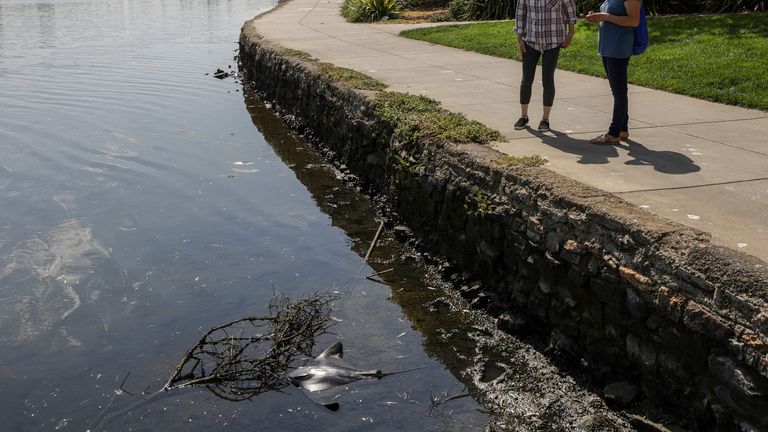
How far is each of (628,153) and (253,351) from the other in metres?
3.54

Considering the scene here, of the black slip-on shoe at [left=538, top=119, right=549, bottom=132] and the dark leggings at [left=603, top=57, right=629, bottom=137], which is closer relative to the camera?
the dark leggings at [left=603, top=57, right=629, bottom=137]

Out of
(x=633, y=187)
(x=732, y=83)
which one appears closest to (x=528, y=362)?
(x=633, y=187)

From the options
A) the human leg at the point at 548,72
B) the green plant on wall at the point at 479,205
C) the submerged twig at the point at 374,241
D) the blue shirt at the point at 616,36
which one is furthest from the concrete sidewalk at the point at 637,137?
the submerged twig at the point at 374,241

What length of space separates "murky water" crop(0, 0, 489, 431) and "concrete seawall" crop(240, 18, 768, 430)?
66 centimetres

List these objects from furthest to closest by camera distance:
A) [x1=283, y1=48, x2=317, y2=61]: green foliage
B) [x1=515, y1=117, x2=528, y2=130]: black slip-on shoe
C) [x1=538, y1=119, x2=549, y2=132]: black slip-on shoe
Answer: [x1=283, y1=48, x2=317, y2=61]: green foliage, [x1=515, y1=117, x2=528, y2=130]: black slip-on shoe, [x1=538, y1=119, x2=549, y2=132]: black slip-on shoe

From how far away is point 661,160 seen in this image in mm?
7316

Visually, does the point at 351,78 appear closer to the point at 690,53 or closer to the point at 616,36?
the point at 616,36

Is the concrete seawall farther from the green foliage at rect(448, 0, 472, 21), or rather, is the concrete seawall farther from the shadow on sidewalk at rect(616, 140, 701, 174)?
the green foliage at rect(448, 0, 472, 21)

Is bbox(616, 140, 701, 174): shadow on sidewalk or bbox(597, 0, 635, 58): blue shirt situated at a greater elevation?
bbox(597, 0, 635, 58): blue shirt

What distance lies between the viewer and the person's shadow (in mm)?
7086

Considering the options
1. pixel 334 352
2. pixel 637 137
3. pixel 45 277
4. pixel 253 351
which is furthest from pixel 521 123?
pixel 45 277

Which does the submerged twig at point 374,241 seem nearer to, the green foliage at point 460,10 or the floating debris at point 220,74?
the floating debris at point 220,74

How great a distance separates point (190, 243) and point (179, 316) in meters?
1.76

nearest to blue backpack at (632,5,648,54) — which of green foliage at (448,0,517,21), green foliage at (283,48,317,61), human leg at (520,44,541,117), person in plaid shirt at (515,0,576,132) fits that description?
person in plaid shirt at (515,0,576,132)
